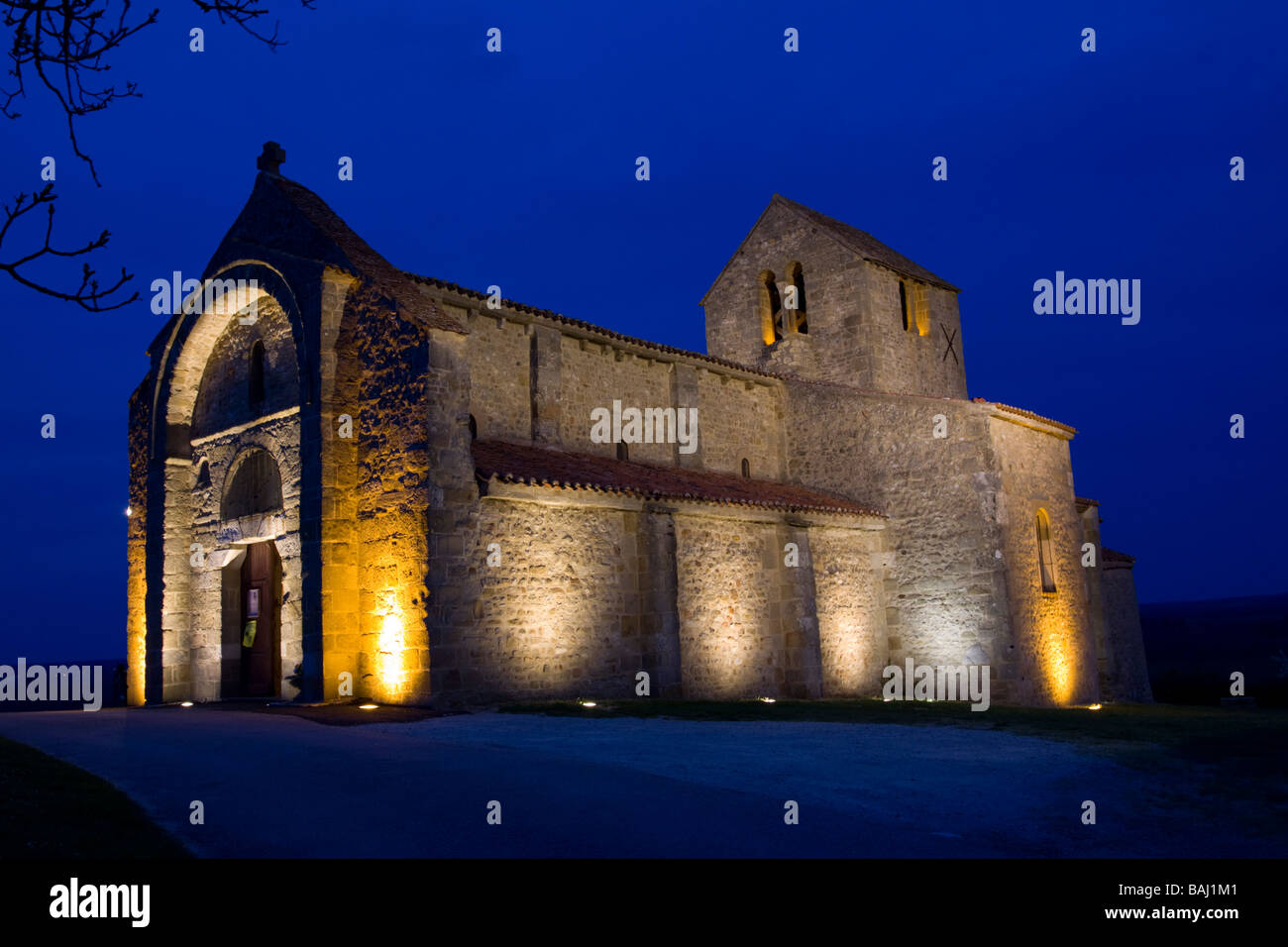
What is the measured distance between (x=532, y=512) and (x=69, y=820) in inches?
372

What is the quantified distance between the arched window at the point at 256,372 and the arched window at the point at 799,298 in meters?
15.8

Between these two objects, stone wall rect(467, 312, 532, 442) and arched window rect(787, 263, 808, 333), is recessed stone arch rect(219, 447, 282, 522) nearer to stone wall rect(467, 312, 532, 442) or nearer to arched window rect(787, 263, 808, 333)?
stone wall rect(467, 312, 532, 442)

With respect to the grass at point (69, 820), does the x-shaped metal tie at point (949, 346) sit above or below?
above

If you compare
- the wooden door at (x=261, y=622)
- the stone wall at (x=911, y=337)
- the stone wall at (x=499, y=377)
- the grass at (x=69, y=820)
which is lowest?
the grass at (x=69, y=820)

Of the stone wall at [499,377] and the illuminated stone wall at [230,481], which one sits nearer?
the illuminated stone wall at [230,481]

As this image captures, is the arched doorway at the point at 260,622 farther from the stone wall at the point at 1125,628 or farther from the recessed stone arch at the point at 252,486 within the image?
the stone wall at the point at 1125,628

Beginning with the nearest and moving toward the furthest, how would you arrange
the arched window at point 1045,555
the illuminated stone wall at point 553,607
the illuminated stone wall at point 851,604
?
the illuminated stone wall at point 553,607 < the illuminated stone wall at point 851,604 < the arched window at point 1045,555

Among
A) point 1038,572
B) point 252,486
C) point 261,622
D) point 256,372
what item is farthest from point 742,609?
point 256,372

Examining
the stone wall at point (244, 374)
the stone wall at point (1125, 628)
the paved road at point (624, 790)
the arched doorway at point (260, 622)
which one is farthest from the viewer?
the stone wall at point (1125, 628)

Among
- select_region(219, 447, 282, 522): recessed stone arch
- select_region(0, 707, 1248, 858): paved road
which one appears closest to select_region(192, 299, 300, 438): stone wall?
select_region(219, 447, 282, 522): recessed stone arch

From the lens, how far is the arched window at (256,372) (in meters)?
17.9

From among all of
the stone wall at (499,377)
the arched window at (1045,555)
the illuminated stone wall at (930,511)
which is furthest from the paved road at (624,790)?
the arched window at (1045,555)
